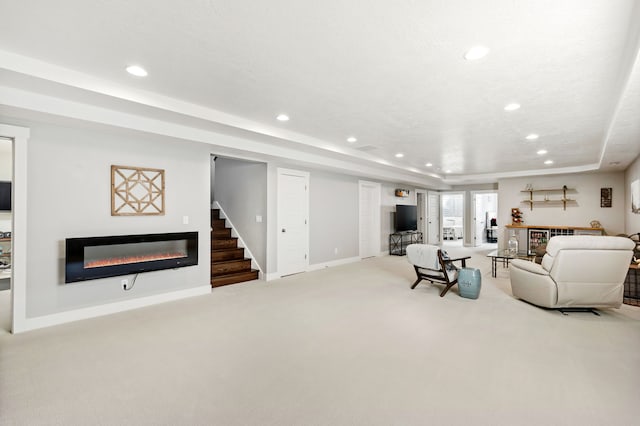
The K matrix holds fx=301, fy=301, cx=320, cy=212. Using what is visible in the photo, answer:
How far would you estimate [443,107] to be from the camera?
3545mm

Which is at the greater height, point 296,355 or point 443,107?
point 443,107

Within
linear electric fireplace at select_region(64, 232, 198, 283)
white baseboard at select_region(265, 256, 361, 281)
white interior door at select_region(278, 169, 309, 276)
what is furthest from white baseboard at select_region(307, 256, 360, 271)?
linear electric fireplace at select_region(64, 232, 198, 283)

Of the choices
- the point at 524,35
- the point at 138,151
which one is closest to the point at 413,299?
the point at 524,35

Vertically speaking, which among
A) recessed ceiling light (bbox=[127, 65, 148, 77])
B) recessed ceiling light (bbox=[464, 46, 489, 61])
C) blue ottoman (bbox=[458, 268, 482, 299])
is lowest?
blue ottoman (bbox=[458, 268, 482, 299])

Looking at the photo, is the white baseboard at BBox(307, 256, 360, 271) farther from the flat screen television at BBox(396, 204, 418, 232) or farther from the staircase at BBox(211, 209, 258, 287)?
the flat screen television at BBox(396, 204, 418, 232)

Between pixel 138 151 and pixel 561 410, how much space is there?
4.95m

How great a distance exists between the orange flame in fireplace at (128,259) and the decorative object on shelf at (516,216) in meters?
8.91

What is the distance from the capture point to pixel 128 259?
391cm

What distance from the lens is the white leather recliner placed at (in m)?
3.56

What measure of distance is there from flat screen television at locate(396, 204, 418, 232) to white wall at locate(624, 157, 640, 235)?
4.78 meters

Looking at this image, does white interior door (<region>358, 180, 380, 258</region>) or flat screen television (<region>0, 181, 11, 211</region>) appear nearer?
flat screen television (<region>0, 181, 11, 211</region>)

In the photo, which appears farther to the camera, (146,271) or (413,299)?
(413,299)

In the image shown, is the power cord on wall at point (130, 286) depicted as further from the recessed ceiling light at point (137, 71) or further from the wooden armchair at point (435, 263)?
the wooden armchair at point (435, 263)

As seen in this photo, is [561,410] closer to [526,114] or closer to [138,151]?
[526,114]
